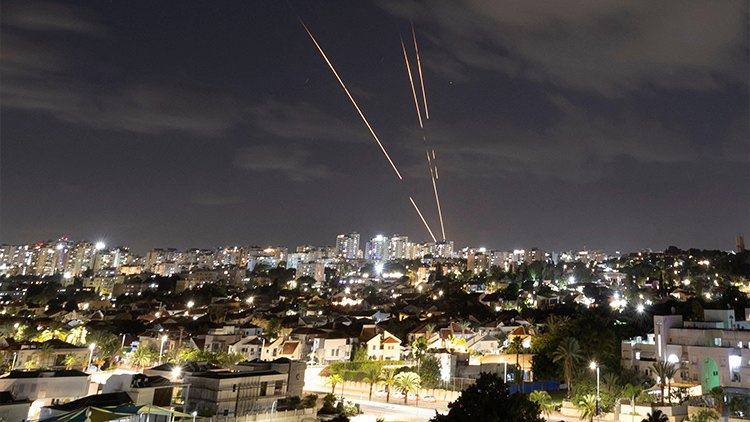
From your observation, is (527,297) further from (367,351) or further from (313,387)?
(313,387)

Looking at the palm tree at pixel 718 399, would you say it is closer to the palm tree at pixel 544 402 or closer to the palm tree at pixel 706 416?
the palm tree at pixel 706 416

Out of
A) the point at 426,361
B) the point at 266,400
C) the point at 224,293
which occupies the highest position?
the point at 224,293

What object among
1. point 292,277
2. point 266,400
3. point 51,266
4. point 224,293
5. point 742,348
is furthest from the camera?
point 51,266

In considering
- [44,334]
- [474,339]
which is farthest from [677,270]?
[44,334]

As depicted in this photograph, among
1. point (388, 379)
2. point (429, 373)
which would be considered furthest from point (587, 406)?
point (388, 379)

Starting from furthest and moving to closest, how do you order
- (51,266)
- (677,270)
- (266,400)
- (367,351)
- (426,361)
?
(51,266) → (677,270) → (367,351) → (426,361) → (266,400)

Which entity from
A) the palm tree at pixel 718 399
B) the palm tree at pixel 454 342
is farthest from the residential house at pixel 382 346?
the palm tree at pixel 718 399
